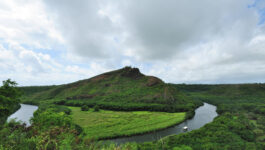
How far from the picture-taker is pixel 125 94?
116 meters

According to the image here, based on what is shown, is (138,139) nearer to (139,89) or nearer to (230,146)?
(230,146)

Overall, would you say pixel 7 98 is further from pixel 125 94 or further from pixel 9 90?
pixel 125 94

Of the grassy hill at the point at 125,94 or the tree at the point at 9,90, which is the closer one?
the tree at the point at 9,90

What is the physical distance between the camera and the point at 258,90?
15975cm

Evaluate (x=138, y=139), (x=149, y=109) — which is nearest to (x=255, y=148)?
(x=138, y=139)

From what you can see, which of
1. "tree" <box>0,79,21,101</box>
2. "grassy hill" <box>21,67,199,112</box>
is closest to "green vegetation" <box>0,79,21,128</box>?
"tree" <box>0,79,21,101</box>

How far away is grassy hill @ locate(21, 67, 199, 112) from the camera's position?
90.1m

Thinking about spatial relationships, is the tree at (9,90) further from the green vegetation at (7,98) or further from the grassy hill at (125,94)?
the grassy hill at (125,94)

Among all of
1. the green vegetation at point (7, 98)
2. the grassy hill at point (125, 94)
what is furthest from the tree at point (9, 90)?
the grassy hill at point (125, 94)

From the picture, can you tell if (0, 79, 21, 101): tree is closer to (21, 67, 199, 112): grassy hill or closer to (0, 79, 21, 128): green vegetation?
(0, 79, 21, 128): green vegetation

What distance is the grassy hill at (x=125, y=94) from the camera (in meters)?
90.1

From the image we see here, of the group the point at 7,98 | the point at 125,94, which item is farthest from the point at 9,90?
the point at 125,94

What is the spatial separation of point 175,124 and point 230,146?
27.4 m

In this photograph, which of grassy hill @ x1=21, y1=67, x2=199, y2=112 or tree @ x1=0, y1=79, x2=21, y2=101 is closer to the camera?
tree @ x1=0, y1=79, x2=21, y2=101
